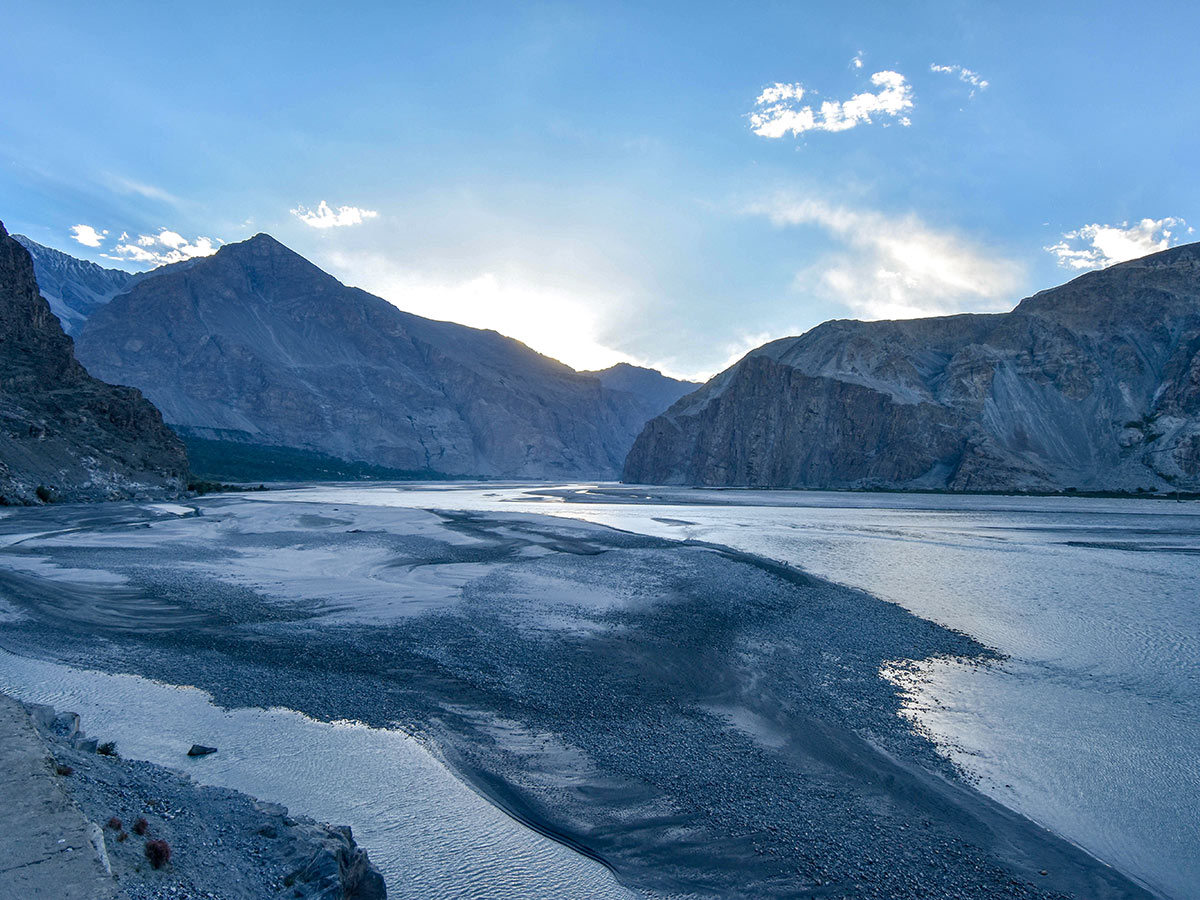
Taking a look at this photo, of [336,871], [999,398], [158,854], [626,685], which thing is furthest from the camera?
[999,398]

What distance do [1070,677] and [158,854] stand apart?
1376cm

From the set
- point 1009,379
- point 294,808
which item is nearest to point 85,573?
point 294,808

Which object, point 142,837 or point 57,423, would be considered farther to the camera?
point 57,423

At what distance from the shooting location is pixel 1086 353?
100562 millimetres

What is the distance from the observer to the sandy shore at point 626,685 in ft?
20.7

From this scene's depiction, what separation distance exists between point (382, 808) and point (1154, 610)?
63.6 ft

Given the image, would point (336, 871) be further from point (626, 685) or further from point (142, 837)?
point (626, 685)

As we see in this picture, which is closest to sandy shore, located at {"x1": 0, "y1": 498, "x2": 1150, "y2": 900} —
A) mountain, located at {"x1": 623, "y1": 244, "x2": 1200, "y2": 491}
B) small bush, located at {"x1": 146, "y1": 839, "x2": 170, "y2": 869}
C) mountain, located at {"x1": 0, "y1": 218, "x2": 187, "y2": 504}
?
small bush, located at {"x1": 146, "y1": 839, "x2": 170, "y2": 869}

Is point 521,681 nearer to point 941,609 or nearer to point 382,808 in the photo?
point 382,808

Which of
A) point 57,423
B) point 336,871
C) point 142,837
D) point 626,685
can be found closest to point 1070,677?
point 626,685

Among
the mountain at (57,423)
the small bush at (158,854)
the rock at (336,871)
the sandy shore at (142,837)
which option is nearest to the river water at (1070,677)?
the rock at (336,871)

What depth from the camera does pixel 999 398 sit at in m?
98.8

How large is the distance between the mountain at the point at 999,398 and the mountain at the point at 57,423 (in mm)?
93490

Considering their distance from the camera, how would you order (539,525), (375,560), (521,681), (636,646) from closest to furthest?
(521,681)
(636,646)
(375,560)
(539,525)
